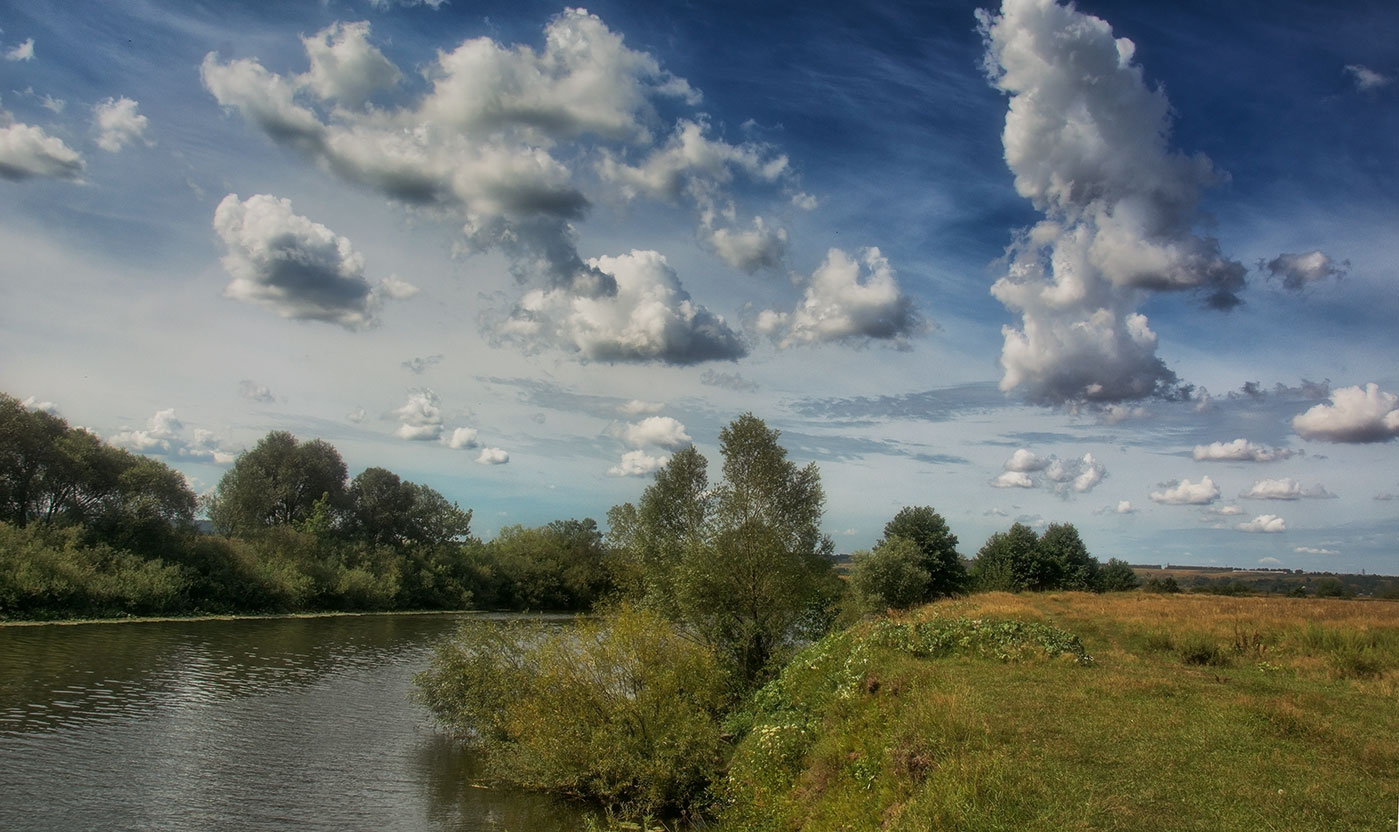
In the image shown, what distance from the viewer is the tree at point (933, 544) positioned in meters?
68.1

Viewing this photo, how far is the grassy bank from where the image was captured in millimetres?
8977

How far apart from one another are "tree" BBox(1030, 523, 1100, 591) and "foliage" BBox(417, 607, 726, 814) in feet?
198

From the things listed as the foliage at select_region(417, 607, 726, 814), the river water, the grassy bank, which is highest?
the grassy bank

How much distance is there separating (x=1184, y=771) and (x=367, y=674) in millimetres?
43454

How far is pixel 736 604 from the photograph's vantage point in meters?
33.4

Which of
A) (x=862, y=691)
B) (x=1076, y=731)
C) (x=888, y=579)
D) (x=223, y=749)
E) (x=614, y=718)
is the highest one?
(x=1076, y=731)

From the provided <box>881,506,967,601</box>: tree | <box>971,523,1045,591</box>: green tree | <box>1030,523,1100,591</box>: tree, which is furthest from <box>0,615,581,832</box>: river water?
<box>1030,523,1100,591</box>: tree

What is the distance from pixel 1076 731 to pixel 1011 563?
7056cm

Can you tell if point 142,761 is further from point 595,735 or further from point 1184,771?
point 1184,771

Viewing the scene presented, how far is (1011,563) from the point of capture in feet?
252

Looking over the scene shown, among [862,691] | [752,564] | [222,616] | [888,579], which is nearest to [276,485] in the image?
[222,616]

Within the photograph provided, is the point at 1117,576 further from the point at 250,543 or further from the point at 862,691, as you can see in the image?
the point at 250,543

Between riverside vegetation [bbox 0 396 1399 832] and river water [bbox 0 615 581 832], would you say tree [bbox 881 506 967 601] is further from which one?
river water [bbox 0 615 581 832]

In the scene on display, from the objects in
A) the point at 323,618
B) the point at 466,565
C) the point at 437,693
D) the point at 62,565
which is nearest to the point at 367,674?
the point at 437,693
